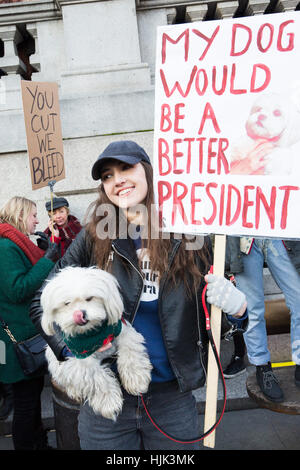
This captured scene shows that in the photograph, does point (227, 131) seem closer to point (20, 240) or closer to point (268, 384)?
point (20, 240)

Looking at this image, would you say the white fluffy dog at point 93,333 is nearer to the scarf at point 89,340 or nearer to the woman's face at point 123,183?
the scarf at point 89,340

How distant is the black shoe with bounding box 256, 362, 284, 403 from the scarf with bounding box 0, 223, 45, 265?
1.84 metres

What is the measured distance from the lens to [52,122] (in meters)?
3.00

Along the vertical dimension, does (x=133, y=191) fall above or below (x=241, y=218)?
above

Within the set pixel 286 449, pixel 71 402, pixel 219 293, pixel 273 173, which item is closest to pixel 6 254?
pixel 71 402

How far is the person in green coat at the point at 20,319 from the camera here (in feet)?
8.00

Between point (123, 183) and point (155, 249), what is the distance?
1.03 ft

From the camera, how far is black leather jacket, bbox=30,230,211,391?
157 cm

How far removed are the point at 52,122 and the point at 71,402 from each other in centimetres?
207

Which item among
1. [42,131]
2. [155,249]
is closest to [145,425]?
[155,249]

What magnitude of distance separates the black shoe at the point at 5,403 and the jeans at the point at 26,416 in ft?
2.64

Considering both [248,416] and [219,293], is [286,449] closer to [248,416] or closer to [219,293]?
[248,416]

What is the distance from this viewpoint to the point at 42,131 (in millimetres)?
2881

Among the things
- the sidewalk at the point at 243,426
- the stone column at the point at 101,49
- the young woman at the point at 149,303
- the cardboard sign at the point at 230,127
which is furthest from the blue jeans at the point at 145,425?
the stone column at the point at 101,49
